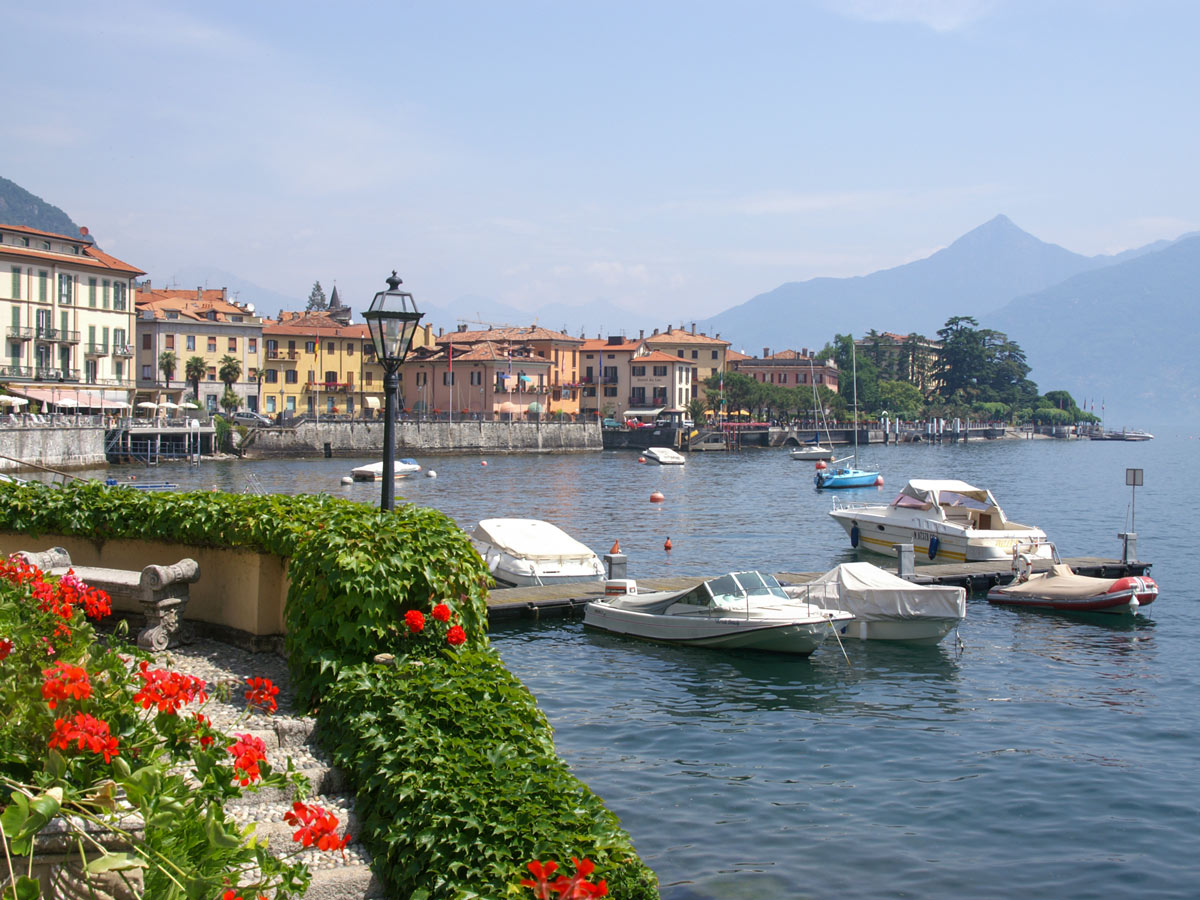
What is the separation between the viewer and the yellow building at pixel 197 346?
10638 cm

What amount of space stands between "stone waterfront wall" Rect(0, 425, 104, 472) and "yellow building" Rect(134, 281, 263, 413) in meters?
23.9

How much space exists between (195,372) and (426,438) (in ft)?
74.9

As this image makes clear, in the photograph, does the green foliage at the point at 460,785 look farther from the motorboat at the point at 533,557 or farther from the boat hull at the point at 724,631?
the motorboat at the point at 533,557

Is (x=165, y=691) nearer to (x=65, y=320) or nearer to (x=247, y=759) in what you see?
(x=247, y=759)

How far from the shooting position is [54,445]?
236 ft

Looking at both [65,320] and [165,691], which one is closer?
[165,691]

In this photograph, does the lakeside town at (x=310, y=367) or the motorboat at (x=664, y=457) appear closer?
the lakeside town at (x=310, y=367)

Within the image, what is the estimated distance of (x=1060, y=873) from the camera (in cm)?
1210

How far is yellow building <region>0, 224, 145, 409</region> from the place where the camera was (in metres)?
80.8

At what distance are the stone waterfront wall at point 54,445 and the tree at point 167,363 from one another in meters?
25.8

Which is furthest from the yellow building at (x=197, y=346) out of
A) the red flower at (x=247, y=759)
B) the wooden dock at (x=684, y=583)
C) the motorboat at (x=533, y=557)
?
the red flower at (x=247, y=759)

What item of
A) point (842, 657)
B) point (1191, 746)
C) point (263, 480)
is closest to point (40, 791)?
point (1191, 746)

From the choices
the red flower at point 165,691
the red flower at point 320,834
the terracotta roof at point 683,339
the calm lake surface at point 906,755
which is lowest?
the calm lake surface at point 906,755

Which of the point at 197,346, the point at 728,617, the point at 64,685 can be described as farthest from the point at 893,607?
the point at 197,346
